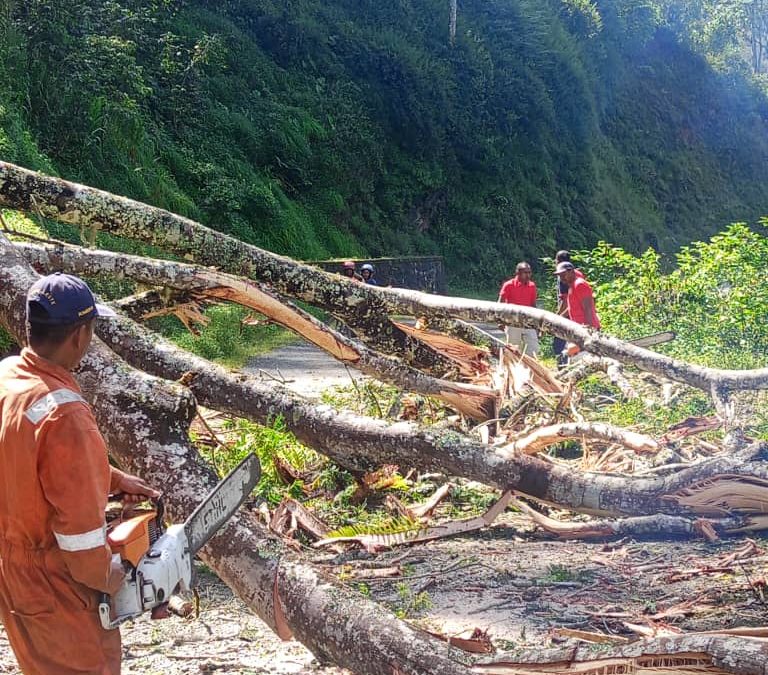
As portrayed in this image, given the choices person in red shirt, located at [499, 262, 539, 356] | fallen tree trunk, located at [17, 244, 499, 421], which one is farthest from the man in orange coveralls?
person in red shirt, located at [499, 262, 539, 356]

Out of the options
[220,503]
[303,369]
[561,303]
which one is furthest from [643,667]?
[303,369]

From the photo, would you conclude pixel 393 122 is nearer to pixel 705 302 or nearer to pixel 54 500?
pixel 705 302

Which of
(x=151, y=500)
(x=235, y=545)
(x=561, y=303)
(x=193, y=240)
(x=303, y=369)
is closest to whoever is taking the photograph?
(x=151, y=500)

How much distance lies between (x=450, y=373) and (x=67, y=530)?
436 centimetres

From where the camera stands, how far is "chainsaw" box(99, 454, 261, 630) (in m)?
2.35

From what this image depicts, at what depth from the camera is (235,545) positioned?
3.27 meters

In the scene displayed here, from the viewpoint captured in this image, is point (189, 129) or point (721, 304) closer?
point (721, 304)

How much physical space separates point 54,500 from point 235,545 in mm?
1139

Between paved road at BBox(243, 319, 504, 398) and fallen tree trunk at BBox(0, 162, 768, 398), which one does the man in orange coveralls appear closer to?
fallen tree trunk at BBox(0, 162, 768, 398)

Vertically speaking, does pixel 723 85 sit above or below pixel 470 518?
above

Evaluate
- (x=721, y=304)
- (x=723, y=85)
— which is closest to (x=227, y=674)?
(x=721, y=304)

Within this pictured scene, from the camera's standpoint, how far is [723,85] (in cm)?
5031

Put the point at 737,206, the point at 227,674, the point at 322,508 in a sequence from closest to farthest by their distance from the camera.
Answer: the point at 227,674
the point at 322,508
the point at 737,206

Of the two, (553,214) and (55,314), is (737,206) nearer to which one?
(553,214)
